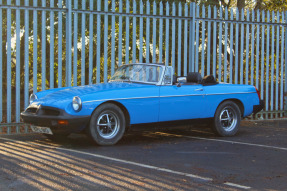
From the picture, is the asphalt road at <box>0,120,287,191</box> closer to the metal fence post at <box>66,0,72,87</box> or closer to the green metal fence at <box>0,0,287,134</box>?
the metal fence post at <box>66,0,72,87</box>

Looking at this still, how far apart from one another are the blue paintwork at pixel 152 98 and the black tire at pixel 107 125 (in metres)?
0.13

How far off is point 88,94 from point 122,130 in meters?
0.93

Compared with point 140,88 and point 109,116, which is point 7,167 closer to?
point 109,116

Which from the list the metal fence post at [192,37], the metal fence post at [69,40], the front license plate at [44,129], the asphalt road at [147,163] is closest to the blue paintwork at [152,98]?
the front license plate at [44,129]

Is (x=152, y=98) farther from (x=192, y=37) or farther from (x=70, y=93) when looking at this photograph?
(x=192, y=37)

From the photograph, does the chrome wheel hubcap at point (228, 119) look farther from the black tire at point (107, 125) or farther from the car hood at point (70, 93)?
the black tire at point (107, 125)

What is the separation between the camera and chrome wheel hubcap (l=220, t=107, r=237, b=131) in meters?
9.66

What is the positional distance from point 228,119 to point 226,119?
57mm

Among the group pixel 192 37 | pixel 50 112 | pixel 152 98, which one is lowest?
pixel 50 112

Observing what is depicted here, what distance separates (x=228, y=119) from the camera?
969 centimetres

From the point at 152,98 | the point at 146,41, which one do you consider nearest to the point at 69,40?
the point at 146,41

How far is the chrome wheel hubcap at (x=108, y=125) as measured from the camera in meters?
8.00

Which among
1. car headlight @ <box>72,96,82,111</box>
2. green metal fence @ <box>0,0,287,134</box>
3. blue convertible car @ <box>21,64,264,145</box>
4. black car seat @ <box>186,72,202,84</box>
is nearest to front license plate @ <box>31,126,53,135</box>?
blue convertible car @ <box>21,64,264,145</box>

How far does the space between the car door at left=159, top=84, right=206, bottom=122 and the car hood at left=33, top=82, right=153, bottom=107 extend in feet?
1.80
